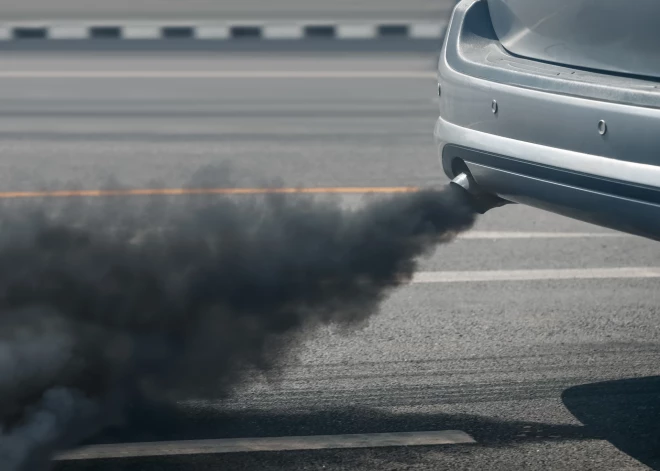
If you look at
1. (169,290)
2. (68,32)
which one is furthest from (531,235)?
(68,32)

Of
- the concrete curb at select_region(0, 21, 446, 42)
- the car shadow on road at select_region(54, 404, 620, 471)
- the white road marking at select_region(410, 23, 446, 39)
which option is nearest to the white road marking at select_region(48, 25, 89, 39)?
the concrete curb at select_region(0, 21, 446, 42)

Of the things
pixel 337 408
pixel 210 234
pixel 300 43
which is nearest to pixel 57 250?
pixel 210 234

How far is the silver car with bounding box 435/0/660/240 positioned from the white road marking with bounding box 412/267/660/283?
1.45 m

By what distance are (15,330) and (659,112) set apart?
86.3 inches

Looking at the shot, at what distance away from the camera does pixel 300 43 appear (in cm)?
1532

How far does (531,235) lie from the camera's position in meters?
6.28

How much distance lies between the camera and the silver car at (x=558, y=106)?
10.3 ft

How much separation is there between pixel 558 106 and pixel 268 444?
1.53 metres

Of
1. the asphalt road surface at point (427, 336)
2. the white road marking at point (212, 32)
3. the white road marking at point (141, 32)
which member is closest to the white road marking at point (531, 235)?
the asphalt road surface at point (427, 336)

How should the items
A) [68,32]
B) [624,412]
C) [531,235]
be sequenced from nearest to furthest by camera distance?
[624,412] → [531,235] → [68,32]

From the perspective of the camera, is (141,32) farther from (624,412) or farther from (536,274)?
(624,412)

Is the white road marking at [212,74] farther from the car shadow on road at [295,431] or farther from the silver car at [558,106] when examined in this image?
the car shadow on road at [295,431]

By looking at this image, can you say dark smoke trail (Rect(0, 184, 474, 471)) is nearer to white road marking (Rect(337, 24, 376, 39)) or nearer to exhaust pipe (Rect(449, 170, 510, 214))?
exhaust pipe (Rect(449, 170, 510, 214))

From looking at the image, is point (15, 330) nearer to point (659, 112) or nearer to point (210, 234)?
point (210, 234)
